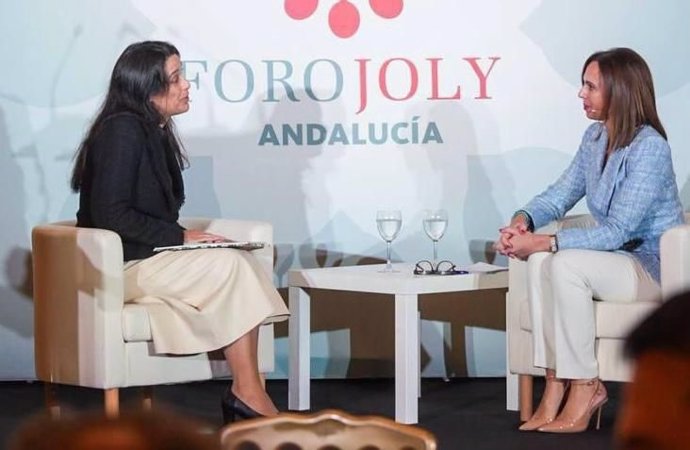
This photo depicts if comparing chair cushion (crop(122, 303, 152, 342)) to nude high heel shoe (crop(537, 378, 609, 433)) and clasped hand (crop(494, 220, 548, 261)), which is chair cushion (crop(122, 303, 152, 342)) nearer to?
clasped hand (crop(494, 220, 548, 261))

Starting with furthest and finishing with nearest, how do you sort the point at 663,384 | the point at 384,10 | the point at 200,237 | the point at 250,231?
the point at 384,10 → the point at 250,231 → the point at 200,237 → the point at 663,384

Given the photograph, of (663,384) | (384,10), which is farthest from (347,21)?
(663,384)

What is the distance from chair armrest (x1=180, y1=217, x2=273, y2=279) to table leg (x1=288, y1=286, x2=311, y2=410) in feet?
0.73

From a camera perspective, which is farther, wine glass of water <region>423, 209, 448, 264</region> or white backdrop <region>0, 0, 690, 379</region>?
white backdrop <region>0, 0, 690, 379</region>

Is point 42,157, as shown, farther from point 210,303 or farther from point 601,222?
point 601,222

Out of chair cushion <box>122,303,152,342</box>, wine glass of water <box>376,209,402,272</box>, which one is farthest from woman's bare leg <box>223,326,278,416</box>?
wine glass of water <box>376,209,402,272</box>

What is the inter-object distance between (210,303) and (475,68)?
1.69m

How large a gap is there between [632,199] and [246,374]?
127 centimetres

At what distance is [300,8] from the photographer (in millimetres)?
4828

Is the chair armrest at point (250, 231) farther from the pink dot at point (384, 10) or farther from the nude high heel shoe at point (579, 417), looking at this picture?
the pink dot at point (384, 10)

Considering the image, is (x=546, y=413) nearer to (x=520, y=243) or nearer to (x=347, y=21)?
(x=520, y=243)

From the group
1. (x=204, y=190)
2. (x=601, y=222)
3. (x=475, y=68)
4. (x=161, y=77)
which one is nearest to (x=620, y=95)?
(x=601, y=222)

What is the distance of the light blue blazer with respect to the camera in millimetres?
3662

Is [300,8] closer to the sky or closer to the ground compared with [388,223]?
closer to the sky
